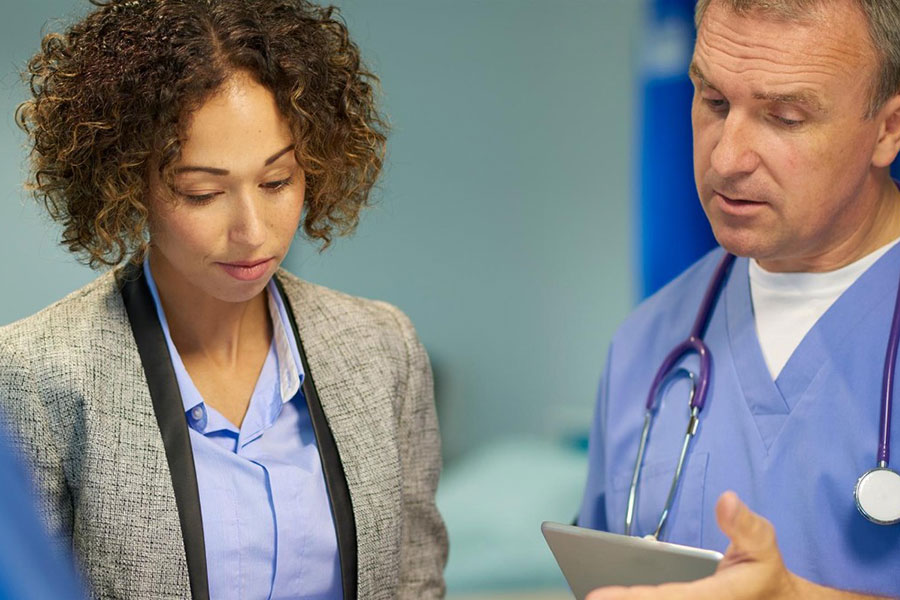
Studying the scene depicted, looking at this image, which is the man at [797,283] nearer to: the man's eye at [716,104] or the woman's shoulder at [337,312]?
the man's eye at [716,104]

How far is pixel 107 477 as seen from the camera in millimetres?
1219

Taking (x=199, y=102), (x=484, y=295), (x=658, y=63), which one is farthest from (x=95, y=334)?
(x=484, y=295)

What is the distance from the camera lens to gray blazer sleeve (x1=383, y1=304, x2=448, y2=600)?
1.51m

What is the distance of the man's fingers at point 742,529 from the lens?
1.01 metres

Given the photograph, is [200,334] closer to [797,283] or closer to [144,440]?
[144,440]

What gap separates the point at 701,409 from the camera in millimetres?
1520

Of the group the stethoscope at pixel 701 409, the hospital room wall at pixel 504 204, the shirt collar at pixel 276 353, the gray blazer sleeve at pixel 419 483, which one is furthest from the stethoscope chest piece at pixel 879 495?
the hospital room wall at pixel 504 204

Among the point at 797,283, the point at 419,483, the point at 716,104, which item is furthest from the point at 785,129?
the point at 419,483

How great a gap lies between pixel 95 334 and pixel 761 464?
92 cm

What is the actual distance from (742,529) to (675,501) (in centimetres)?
47

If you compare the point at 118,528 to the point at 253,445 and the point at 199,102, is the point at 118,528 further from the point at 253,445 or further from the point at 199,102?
the point at 199,102

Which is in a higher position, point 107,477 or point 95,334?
point 95,334

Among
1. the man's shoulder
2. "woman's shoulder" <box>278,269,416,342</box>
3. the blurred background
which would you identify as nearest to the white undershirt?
the man's shoulder

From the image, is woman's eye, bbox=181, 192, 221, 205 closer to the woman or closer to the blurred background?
the woman
